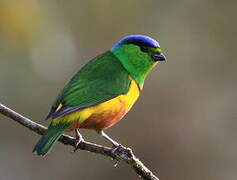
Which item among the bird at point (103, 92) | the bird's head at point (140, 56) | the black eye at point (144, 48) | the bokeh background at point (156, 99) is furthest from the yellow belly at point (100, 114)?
the bokeh background at point (156, 99)

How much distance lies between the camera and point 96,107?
17.6 feet

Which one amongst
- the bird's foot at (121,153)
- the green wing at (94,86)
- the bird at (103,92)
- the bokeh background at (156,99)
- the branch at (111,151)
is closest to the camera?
the branch at (111,151)

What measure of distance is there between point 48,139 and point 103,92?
742mm

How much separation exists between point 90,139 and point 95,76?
420cm

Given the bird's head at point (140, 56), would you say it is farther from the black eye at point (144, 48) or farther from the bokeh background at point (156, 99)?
the bokeh background at point (156, 99)

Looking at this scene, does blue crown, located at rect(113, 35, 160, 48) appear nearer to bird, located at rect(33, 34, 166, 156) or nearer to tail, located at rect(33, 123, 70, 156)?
bird, located at rect(33, 34, 166, 156)

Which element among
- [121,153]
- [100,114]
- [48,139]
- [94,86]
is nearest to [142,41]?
[94,86]

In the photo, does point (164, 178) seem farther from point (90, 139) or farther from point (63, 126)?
point (63, 126)

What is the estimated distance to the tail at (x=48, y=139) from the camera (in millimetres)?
4879

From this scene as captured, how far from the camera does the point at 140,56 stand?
5.91m

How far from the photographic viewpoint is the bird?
5.15 metres

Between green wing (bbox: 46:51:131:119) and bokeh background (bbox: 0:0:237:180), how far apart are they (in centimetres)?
292

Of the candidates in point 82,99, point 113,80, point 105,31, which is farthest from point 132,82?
point 105,31

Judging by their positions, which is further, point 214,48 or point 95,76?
point 214,48
